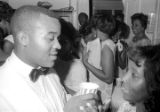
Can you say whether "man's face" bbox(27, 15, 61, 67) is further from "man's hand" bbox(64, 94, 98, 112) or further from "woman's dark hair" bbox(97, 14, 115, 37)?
"woman's dark hair" bbox(97, 14, 115, 37)

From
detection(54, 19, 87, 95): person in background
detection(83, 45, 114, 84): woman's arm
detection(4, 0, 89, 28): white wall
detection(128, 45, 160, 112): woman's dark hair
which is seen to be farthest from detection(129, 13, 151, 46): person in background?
detection(128, 45, 160, 112): woman's dark hair

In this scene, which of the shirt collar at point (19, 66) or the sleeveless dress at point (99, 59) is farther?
the sleeveless dress at point (99, 59)

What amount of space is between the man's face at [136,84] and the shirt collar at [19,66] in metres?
0.55

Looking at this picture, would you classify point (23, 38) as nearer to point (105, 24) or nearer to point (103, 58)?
point (103, 58)

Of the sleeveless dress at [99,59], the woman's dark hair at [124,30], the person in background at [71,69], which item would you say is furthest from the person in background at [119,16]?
the person in background at [71,69]

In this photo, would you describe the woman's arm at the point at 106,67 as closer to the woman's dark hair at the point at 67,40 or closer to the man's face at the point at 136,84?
the woman's dark hair at the point at 67,40

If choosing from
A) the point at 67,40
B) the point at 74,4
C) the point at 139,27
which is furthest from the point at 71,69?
the point at 74,4

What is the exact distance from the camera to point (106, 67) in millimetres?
A: 1807

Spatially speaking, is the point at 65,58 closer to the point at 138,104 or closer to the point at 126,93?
the point at 126,93

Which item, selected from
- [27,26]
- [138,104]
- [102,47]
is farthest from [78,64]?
[27,26]

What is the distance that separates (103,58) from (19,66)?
0.94 metres

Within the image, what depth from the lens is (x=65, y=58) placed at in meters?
1.50

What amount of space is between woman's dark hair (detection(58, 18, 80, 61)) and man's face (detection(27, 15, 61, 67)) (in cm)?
34

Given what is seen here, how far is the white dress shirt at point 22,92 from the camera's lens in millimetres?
917
